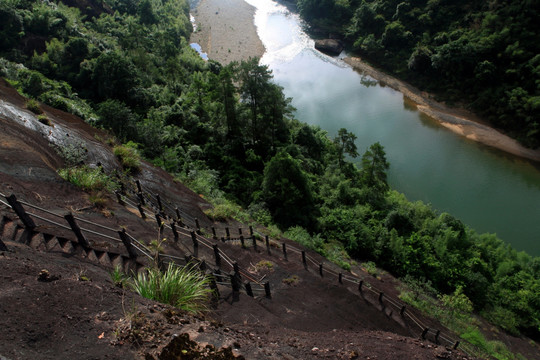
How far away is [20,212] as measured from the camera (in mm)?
6441

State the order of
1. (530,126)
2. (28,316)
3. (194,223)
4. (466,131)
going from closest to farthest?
(28,316) < (194,223) < (530,126) < (466,131)

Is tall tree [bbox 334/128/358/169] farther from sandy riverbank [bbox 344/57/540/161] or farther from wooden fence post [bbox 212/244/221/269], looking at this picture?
wooden fence post [bbox 212/244/221/269]

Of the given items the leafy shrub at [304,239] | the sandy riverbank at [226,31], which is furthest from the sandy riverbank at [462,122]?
the leafy shrub at [304,239]

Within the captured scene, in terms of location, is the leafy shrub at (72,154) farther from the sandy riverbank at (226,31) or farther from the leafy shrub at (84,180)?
the sandy riverbank at (226,31)

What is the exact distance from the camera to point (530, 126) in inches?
1318

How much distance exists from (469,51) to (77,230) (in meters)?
45.6

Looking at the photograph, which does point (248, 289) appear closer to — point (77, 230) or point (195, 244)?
point (195, 244)

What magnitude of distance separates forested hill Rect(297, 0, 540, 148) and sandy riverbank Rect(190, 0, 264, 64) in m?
18.4

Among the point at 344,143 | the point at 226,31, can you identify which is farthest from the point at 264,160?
the point at 226,31

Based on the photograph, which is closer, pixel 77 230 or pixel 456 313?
pixel 77 230

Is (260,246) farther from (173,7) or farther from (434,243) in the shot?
(173,7)

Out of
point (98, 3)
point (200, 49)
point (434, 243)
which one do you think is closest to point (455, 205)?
point (434, 243)

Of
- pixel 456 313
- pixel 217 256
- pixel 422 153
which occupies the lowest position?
pixel 456 313

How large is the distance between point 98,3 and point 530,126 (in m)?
58.3
